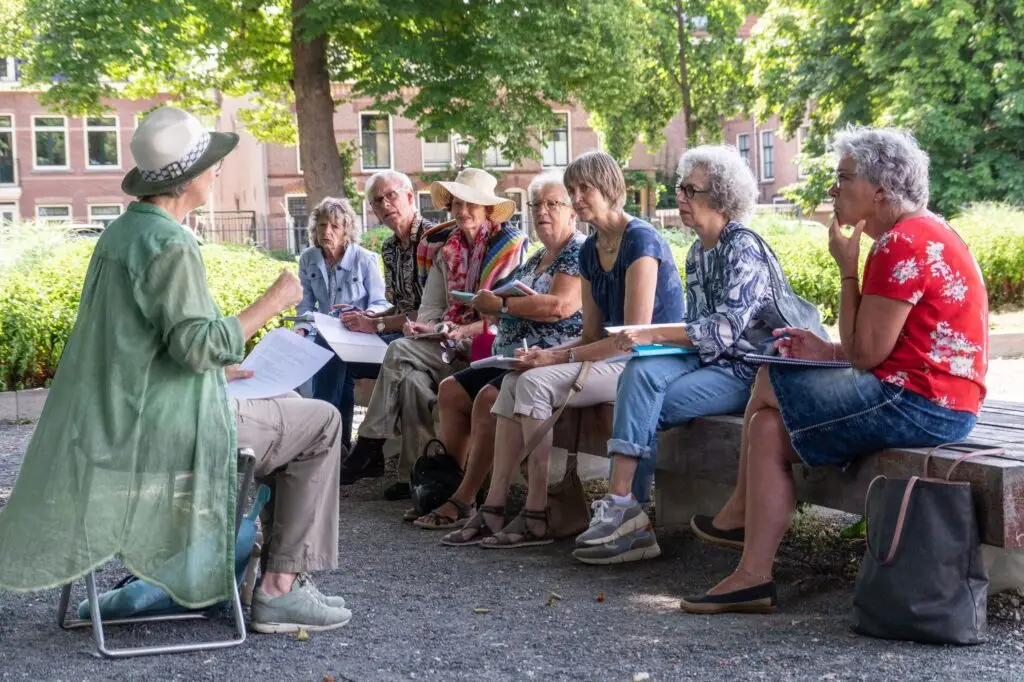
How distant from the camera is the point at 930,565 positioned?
141 inches

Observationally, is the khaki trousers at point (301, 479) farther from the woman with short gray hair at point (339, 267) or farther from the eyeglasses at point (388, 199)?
the woman with short gray hair at point (339, 267)

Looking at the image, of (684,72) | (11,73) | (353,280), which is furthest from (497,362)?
(11,73)

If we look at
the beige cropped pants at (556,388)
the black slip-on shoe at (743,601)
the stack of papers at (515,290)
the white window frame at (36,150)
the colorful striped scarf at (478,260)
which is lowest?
the black slip-on shoe at (743,601)

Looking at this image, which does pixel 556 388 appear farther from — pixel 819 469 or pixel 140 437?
pixel 140 437

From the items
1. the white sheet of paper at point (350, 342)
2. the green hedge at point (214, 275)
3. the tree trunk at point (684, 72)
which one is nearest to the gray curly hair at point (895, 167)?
the white sheet of paper at point (350, 342)

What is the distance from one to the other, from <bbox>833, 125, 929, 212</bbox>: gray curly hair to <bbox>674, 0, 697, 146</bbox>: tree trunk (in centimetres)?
3096

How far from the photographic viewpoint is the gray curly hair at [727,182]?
16.0 feet

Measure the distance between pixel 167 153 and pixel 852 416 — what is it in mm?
2181

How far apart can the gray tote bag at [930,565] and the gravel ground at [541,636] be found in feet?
0.25

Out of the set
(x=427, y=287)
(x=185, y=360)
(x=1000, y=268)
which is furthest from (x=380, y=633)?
(x=1000, y=268)

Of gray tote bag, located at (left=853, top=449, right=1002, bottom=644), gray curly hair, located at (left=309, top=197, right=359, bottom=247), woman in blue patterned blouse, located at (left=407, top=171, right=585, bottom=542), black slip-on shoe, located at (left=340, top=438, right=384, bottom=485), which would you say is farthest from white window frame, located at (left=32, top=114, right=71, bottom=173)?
gray tote bag, located at (left=853, top=449, right=1002, bottom=644)

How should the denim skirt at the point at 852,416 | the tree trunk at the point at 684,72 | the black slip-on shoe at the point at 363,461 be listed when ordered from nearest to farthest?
the denim skirt at the point at 852,416 < the black slip-on shoe at the point at 363,461 < the tree trunk at the point at 684,72

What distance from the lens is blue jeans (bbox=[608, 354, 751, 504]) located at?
4.77 meters

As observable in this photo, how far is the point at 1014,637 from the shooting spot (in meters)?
3.77
